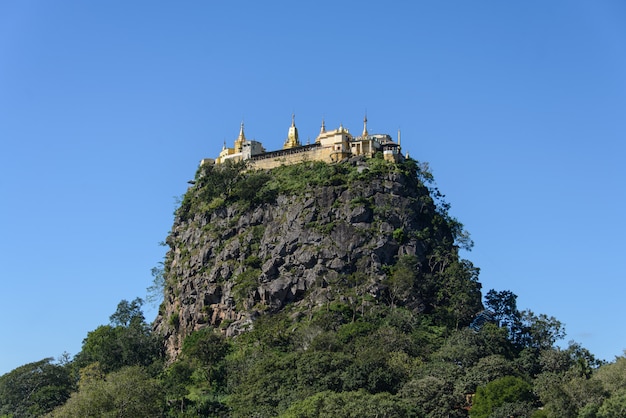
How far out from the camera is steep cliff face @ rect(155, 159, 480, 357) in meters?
118

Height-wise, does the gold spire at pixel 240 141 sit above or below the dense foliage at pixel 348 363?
above

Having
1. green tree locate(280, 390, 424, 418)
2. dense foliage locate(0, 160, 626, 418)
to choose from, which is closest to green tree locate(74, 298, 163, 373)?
dense foliage locate(0, 160, 626, 418)

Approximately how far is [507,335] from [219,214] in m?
38.7

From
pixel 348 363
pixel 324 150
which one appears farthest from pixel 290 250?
pixel 348 363

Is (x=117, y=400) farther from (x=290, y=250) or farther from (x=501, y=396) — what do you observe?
(x=290, y=250)

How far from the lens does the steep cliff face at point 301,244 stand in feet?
389

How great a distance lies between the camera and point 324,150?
13350cm

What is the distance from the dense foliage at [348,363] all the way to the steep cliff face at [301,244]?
0.45 m

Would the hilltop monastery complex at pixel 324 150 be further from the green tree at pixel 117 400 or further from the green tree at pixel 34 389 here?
the green tree at pixel 117 400

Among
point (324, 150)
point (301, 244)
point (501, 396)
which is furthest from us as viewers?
point (324, 150)

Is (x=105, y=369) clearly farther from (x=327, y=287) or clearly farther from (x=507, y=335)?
(x=507, y=335)

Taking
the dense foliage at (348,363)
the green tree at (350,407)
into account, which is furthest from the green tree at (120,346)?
the green tree at (350,407)

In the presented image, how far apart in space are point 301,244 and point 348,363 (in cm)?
2409

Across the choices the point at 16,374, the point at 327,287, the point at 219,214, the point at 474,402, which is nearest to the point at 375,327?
the point at 327,287
